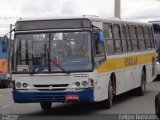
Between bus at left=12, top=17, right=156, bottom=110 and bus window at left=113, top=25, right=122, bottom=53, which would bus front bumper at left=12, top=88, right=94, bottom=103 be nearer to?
bus at left=12, top=17, right=156, bottom=110

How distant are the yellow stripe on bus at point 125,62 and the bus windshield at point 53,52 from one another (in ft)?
2.60

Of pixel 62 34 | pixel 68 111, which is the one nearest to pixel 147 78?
pixel 68 111

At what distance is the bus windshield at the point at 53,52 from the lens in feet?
52.6

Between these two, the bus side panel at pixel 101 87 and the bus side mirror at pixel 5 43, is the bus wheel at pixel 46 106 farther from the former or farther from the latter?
the bus side mirror at pixel 5 43

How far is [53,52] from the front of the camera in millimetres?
16234

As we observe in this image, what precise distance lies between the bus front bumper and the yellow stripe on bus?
0.94 metres

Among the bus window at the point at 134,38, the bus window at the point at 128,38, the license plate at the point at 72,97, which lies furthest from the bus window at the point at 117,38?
the license plate at the point at 72,97

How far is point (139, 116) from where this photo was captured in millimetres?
15742

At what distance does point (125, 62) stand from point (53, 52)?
15.2 ft

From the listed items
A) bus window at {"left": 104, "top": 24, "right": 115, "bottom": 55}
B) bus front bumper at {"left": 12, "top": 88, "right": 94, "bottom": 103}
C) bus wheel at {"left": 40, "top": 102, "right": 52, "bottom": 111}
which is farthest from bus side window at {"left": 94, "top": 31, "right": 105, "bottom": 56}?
bus wheel at {"left": 40, "top": 102, "right": 52, "bottom": 111}

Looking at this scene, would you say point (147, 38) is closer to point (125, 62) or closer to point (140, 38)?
point (140, 38)

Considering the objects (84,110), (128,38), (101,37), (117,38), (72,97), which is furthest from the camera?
(128,38)

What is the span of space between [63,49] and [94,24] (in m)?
1.25

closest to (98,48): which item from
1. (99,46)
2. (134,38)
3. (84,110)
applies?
(99,46)
